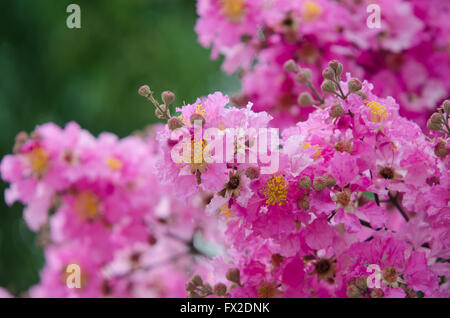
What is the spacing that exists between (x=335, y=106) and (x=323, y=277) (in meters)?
0.19

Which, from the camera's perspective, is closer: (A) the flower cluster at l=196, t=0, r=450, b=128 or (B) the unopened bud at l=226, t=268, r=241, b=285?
(B) the unopened bud at l=226, t=268, r=241, b=285

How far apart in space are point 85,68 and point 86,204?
1073mm

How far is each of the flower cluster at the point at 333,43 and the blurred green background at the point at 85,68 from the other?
82 centimetres

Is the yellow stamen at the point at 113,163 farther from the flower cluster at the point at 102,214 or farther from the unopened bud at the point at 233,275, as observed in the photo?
the unopened bud at the point at 233,275

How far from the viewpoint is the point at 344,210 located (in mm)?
516

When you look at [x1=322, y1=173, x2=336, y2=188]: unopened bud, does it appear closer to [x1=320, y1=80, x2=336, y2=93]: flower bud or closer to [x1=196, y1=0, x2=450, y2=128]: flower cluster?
[x1=320, y1=80, x2=336, y2=93]: flower bud

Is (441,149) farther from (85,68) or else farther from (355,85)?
(85,68)

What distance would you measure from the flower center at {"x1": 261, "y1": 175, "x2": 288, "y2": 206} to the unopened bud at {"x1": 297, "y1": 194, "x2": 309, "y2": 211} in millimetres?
15

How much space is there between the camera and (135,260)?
1063mm

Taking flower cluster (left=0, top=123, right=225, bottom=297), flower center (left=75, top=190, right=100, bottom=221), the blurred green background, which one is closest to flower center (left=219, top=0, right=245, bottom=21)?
flower cluster (left=0, top=123, right=225, bottom=297)

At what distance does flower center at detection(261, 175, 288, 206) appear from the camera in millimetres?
490

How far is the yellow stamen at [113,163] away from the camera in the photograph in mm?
929

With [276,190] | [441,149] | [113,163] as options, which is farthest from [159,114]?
[113,163]

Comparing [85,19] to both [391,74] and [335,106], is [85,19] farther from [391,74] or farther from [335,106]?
[335,106]
